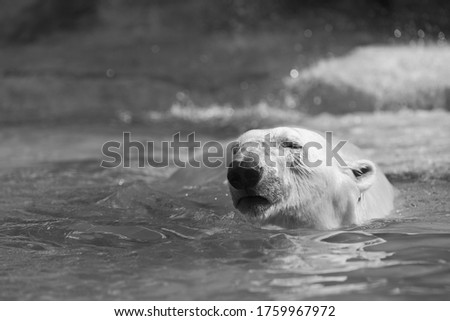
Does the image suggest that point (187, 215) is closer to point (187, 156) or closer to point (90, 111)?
point (187, 156)

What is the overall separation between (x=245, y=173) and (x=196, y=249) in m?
0.43

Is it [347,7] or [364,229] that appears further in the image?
[347,7]

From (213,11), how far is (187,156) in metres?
4.92

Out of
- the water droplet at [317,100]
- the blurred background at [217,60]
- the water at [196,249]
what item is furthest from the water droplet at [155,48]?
the water at [196,249]

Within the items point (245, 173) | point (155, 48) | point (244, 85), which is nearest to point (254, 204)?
point (245, 173)

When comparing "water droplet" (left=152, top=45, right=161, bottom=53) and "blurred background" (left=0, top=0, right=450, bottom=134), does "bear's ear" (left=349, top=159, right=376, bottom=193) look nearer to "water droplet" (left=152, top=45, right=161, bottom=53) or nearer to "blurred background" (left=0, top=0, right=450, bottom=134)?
"blurred background" (left=0, top=0, right=450, bottom=134)

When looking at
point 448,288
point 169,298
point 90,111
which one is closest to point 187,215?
point 169,298

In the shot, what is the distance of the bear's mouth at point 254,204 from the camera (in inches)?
157

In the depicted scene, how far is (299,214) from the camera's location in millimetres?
4090

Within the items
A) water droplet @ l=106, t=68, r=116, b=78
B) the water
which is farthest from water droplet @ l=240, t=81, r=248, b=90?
the water
